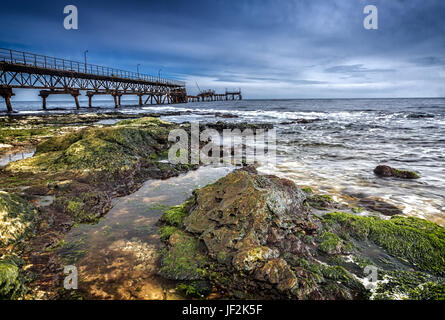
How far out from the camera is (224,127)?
18594mm

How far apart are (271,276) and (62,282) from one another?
7.66 feet

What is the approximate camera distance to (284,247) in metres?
3.22

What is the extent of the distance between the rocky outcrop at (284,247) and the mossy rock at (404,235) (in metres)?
0.01

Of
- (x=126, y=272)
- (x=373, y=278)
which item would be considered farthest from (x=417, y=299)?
(x=126, y=272)

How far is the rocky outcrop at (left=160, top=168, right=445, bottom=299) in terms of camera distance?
266 cm

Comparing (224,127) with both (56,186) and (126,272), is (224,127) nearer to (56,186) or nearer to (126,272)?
(56,186)

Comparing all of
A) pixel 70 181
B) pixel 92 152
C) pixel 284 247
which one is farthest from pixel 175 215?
pixel 92 152

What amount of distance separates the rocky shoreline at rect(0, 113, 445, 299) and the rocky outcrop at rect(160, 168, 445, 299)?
0.04ft

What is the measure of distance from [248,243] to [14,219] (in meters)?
3.32

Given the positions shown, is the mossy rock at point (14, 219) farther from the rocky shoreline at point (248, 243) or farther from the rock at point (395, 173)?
the rock at point (395, 173)

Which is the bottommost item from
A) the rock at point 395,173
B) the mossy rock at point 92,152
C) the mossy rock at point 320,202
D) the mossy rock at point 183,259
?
the mossy rock at point 183,259

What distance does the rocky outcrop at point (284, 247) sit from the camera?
2664 millimetres

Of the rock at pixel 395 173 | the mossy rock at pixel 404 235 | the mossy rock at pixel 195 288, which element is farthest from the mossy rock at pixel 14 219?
the rock at pixel 395 173

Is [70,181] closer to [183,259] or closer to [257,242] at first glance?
[183,259]
